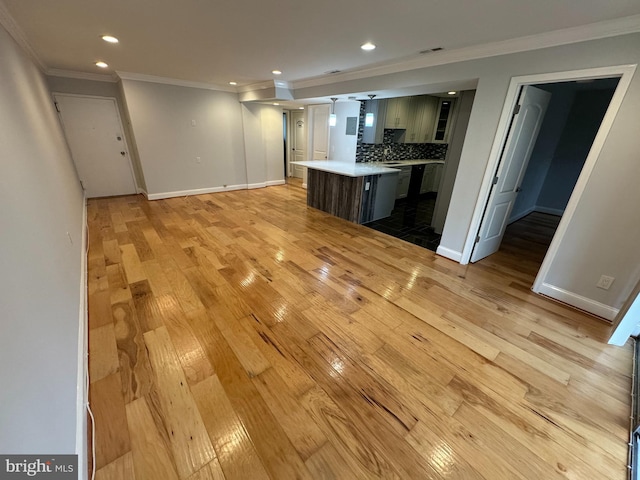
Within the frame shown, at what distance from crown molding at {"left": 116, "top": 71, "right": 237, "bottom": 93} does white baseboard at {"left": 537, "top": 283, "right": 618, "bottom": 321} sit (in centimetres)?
655

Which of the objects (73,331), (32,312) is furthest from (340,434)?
(73,331)

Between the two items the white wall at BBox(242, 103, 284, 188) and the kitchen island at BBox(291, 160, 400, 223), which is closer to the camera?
the kitchen island at BBox(291, 160, 400, 223)

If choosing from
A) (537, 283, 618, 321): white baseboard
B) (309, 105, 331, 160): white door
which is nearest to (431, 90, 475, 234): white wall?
(537, 283, 618, 321): white baseboard

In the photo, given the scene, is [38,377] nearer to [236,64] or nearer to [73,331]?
[73,331]

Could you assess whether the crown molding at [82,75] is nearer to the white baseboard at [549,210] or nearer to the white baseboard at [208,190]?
the white baseboard at [208,190]

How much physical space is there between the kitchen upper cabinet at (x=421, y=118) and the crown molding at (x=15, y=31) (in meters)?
6.23

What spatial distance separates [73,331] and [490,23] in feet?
12.6

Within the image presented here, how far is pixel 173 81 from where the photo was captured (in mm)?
4918

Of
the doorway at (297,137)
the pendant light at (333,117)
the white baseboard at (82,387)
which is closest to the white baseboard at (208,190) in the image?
the doorway at (297,137)

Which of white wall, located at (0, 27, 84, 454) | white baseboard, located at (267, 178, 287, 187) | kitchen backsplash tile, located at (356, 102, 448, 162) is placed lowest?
white baseboard, located at (267, 178, 287, 187)

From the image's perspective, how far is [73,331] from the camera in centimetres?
166

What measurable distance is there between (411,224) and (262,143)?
4320 millimetres

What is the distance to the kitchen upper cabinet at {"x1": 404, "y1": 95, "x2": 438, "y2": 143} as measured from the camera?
604 centimetres

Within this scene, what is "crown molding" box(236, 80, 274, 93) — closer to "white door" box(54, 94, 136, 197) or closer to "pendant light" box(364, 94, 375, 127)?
"pendant light" box(364, 94, 375, 127)
